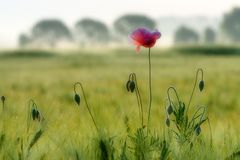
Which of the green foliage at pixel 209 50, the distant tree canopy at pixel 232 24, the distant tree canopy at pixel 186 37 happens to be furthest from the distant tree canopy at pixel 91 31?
the green foliage at pixel 209 50

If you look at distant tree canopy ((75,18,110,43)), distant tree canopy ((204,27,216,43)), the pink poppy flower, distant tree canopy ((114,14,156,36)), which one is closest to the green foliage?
distant tree canopy ((114,14,156,36))

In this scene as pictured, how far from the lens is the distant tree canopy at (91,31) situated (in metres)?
69.8

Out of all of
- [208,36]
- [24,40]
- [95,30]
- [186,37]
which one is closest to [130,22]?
[95,30]

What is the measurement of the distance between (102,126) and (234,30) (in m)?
67.4

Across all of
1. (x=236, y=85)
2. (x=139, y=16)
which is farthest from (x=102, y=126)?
(x=139, y=16)

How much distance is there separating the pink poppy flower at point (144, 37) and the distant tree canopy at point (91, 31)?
221 ft

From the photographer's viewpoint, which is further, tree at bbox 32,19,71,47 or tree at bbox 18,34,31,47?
tree at bbox 18,34,31,47

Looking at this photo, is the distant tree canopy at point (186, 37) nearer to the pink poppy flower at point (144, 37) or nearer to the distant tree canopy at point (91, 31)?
the distant tree canopy at point (91, 31)

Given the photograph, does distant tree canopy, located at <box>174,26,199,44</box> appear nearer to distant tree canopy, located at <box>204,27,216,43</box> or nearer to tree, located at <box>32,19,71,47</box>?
distant tree canopy, located at <box>204,27,216,43</box>

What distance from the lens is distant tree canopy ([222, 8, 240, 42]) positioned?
6731 cm

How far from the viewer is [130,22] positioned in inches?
2712

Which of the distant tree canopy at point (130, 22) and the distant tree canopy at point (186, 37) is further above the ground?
the distant tree canopy at point (130, 22)

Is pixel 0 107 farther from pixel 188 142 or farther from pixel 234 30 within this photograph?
pixel 234 30

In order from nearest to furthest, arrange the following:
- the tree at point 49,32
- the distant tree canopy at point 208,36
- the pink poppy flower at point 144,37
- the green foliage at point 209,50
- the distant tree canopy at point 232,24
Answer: the pink poppy flower at point 144,37 < the green foliage at point 209,50 < the distant tree canopy at point 232,24 < the tree at point 49,32 < the distant tree canopy at point 208,36
